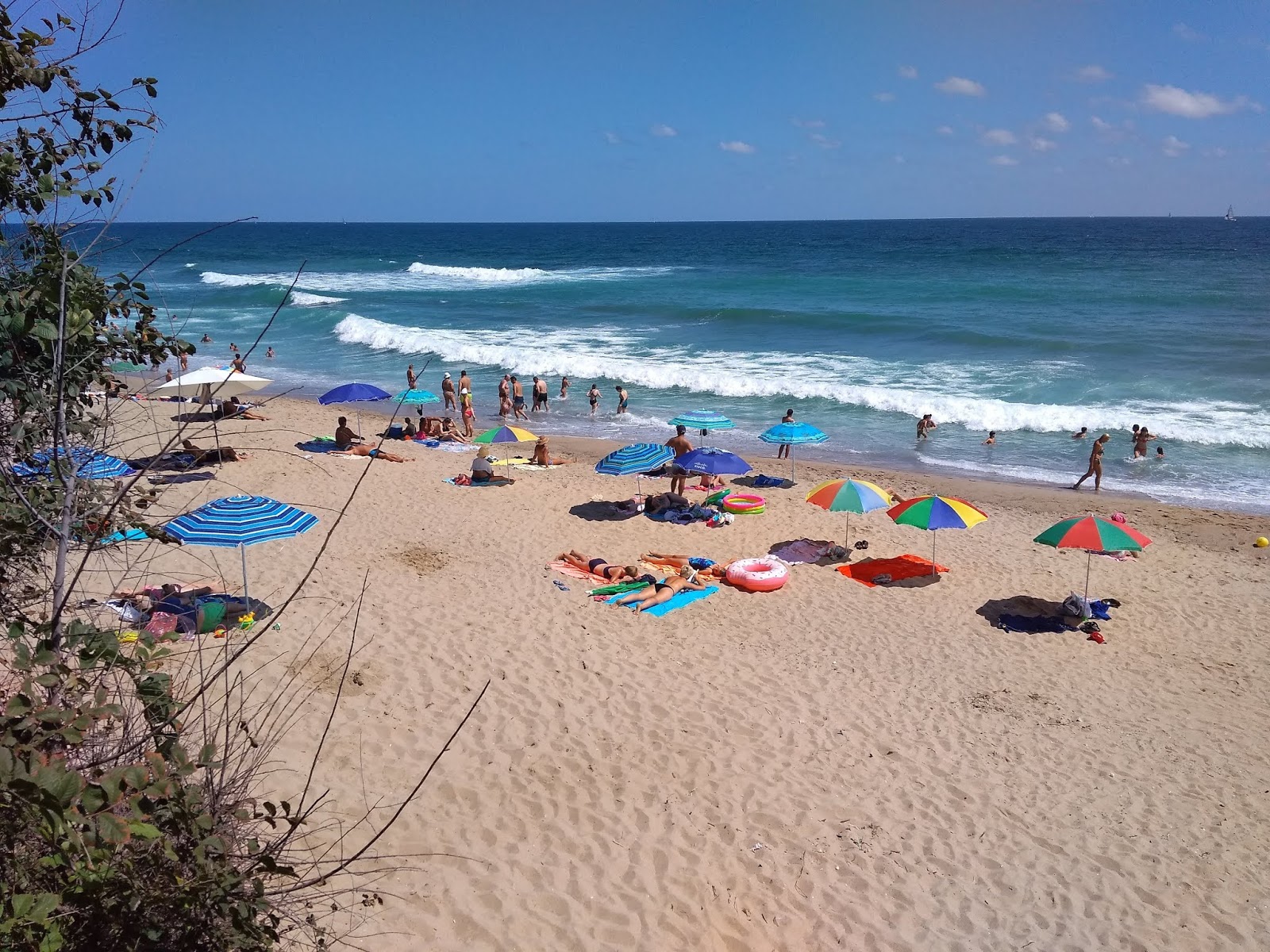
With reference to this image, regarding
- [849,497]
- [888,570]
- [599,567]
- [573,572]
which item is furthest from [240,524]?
[888,570]

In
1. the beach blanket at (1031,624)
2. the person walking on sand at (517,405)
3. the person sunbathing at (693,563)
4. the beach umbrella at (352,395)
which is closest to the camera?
the beach blanket at (1031,624)

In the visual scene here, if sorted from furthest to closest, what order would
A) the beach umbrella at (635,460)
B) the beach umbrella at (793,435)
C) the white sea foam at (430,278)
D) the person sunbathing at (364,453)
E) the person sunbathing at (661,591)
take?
the white sea foam at (430,278) < the person sunbathing at (364,453) < the beach umbrella at (793,435) < the beach umbrella at (635,460) < the person sunbathing at (661,591)

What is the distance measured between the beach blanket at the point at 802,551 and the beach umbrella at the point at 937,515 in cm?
136

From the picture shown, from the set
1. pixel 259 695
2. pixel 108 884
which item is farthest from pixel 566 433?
pixel 108 884

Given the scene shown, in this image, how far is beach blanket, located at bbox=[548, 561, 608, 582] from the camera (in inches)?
448

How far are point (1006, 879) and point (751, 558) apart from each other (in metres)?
6.16

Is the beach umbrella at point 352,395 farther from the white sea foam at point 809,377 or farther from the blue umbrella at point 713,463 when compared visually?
the white sea foam at point 809,377

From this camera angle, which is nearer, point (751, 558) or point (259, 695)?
point (259, 695)

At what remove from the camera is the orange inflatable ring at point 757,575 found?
11305mm

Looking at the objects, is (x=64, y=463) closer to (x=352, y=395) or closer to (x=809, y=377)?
(x=352, y=395)

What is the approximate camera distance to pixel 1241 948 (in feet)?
19.1

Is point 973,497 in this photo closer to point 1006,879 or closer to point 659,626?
point 659,626

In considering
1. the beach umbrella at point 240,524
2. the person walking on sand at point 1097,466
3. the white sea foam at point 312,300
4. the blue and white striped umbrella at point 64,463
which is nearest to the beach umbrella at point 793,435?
the person walking on sand at point 1097,466

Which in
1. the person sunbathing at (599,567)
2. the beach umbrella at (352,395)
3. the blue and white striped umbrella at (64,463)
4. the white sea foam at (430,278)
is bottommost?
the person sunbathing at (599,567)
